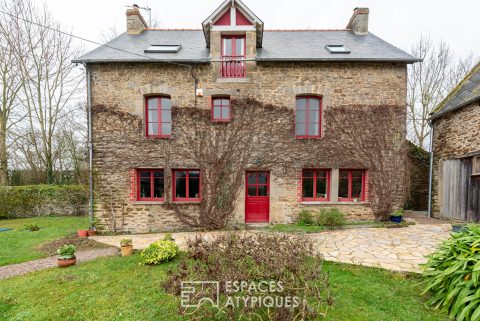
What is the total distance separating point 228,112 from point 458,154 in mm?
9608

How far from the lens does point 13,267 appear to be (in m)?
5.44

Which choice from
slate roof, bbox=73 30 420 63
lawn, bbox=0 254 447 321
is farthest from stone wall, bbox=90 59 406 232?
lawn, bbox=0 254 447 321

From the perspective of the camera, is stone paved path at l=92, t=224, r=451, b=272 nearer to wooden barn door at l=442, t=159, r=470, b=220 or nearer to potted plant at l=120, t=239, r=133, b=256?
potted plant at l=120, t=239, r=133, b=256

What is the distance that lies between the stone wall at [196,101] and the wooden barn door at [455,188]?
3254 mm

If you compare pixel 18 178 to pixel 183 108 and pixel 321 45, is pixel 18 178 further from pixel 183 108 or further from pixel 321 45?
pixel 321 45

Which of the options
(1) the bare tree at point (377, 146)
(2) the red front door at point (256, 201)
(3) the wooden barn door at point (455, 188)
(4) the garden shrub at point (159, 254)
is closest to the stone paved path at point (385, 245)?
(3) the wooden barn door at point (455, 188)

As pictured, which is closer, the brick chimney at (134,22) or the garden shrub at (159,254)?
the garden shrub at (159,254)

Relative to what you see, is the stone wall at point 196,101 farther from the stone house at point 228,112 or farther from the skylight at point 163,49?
the skylight at point 163,49

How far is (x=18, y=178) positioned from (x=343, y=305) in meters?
21.5

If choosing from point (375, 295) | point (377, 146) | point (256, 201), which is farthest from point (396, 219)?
point (375, 295)

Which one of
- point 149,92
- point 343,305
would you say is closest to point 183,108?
point 149,92

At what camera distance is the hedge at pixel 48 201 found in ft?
42.0

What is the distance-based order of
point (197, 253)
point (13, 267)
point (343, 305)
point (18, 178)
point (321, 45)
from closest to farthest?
point (197, 253) → point (343, 305) → point (13, 267) → point (321, 45) → point (18, 178)

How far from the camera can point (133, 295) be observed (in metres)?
3.87
